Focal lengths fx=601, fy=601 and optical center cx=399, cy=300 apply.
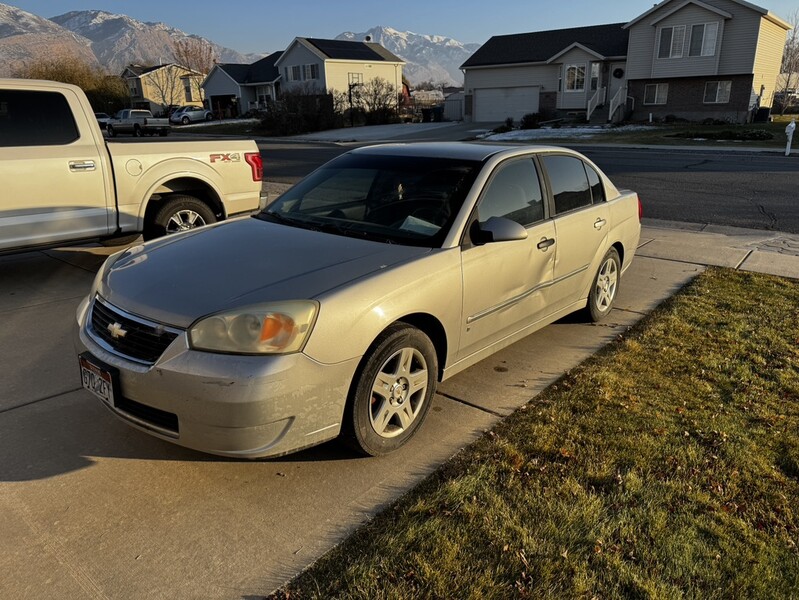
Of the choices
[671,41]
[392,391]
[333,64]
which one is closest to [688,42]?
[671,41]

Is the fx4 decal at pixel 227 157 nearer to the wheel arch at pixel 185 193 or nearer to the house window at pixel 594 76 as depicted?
the wheel arch at pixel 185 193

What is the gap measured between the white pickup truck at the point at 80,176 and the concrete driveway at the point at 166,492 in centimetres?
182

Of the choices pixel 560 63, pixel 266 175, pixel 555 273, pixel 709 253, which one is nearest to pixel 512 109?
pixel 560 63

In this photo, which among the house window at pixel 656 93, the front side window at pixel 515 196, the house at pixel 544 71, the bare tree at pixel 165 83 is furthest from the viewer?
the bare tree at pixel 165 83

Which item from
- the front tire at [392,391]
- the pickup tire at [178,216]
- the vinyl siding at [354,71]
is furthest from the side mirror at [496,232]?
the vinyl siding at [354,71]

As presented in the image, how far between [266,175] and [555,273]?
1285cm

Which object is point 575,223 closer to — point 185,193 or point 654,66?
point 185,193

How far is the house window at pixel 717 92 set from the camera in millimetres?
34688

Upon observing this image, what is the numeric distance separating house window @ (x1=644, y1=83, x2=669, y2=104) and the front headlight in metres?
39.7

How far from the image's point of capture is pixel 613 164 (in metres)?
17.5

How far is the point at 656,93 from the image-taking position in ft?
121

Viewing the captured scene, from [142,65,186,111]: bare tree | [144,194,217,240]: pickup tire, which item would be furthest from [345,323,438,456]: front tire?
[142,65,186,111]: bare tree

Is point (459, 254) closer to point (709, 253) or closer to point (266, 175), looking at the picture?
point (709, 253)

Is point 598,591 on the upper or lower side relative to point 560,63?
lower
